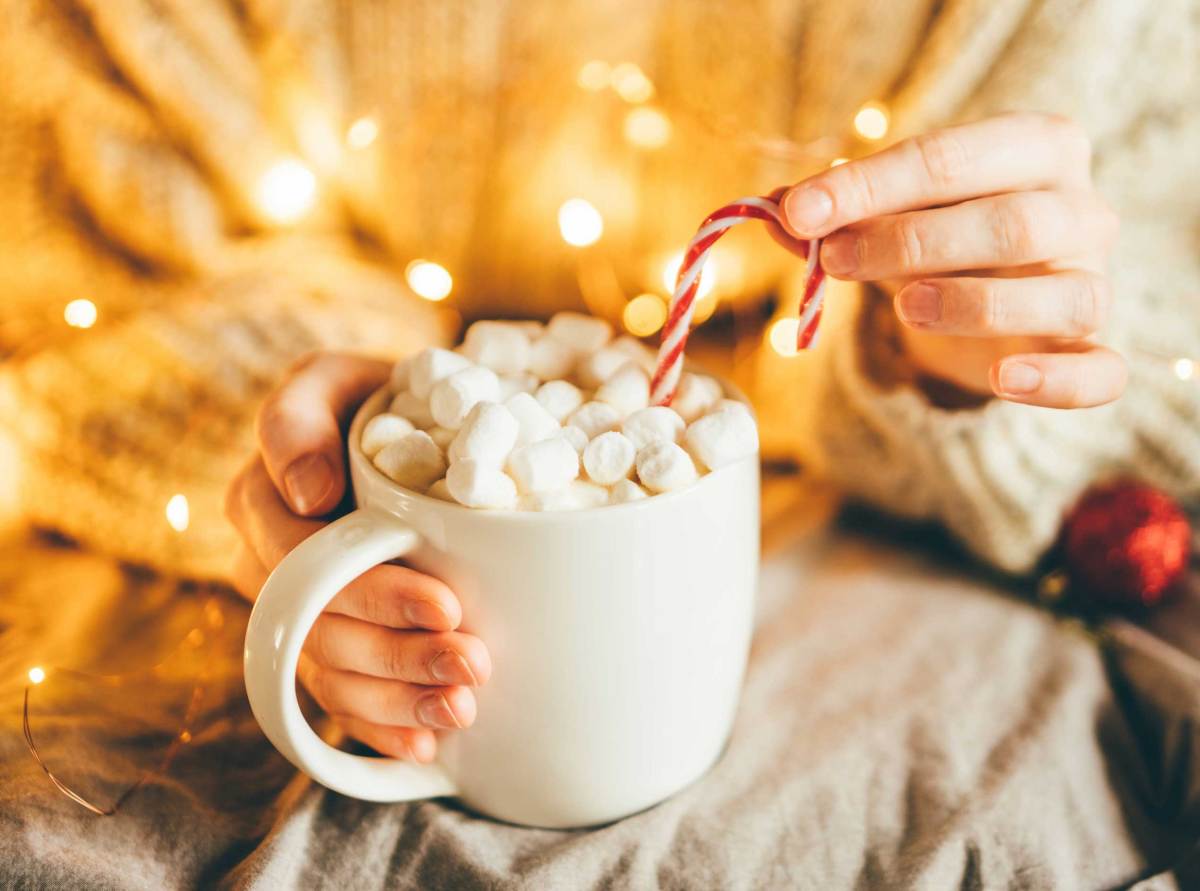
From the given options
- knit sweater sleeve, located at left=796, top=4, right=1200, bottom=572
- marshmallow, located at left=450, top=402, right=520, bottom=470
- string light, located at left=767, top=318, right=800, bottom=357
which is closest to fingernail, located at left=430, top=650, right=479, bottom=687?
marshmallow, located at left=450, top=402, right=520, bottom=470

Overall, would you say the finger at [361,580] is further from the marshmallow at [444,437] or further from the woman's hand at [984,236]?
the woman's hand at [984,236]

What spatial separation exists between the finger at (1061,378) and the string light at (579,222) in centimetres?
50

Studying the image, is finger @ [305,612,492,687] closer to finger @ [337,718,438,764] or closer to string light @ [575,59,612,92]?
finger @ [337,718,438,764]

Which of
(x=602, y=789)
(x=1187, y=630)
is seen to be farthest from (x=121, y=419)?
(x=1187, y=630)

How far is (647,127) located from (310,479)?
1.97ft

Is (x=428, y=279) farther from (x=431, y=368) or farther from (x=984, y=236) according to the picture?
(x=984, y=236)

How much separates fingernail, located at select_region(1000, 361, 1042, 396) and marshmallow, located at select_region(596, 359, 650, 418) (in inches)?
8.8

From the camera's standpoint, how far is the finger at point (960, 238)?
0.53 metres

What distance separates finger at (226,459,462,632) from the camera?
0.46 meters

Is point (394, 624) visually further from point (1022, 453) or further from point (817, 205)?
point (1022, 453)

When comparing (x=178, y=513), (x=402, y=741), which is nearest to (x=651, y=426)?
(x=402, y=741)

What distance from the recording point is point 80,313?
770 mm

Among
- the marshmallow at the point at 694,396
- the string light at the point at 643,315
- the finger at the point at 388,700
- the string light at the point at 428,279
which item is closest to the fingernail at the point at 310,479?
the finger at the point at 388,700

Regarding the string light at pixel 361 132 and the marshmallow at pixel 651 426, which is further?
the string light at pixel 361 132
